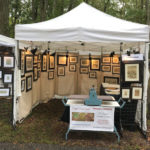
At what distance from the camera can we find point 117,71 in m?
6.61

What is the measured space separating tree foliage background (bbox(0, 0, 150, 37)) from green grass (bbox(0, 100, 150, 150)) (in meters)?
3.57

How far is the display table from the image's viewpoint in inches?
122

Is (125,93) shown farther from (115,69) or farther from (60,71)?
(60,71)

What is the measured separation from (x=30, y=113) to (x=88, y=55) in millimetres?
3325

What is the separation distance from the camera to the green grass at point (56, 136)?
Answer: 3.09 m

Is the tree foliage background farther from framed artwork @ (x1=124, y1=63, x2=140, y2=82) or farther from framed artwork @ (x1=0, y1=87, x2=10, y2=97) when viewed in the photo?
framed artwork @ (x1=0, y1=87, x2=10, y2=97)

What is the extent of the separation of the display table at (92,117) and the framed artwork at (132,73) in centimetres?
63

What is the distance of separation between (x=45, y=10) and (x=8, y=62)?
614 cm

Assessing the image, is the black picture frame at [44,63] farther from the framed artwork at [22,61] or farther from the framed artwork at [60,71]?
the framed artwork at [22,61]

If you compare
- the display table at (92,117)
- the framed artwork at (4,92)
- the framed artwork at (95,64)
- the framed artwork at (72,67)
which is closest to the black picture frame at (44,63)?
the framed artwork at (72,67)

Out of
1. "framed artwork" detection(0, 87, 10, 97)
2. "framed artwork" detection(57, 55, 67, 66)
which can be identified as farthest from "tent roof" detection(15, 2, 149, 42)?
"framed artwork" detection(57, 55, 67, 66)

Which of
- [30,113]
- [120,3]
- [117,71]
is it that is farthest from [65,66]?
[120,3]

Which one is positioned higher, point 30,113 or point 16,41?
point 16,41

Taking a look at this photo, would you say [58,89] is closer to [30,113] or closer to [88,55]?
[88,55]
